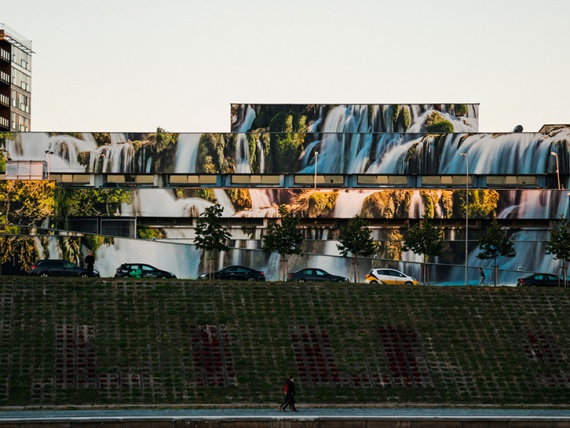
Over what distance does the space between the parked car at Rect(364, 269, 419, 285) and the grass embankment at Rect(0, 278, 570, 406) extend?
10.3 meters

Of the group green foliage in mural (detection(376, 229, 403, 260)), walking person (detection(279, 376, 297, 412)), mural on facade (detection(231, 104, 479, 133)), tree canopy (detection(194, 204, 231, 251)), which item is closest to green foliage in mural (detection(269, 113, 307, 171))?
mural on facade (detection(231, 104, 479, 133))

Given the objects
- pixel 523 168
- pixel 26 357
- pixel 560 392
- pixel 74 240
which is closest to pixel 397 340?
pixel 560 392

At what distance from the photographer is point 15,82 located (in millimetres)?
114062

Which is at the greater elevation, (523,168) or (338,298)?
(523,168)

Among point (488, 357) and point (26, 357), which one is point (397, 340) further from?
point (26, 357)

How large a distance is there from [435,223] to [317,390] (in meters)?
41.6

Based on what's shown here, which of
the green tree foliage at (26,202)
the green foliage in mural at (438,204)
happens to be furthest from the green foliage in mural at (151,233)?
the green foliage in mural at (438,204)

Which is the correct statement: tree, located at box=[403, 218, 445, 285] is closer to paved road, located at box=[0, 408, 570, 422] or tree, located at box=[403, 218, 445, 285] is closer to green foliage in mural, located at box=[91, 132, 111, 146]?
paved road, located at box=[0, 408, 570, 422]

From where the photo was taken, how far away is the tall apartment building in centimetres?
10988

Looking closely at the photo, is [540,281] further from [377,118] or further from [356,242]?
[377,118]

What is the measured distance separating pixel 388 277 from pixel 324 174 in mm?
23729

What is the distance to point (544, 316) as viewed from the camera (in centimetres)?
5403

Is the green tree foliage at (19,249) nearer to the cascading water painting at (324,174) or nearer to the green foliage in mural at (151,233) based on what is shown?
the cascading water painting at (324,174)

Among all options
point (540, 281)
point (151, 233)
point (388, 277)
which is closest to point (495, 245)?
point (540, 281)
